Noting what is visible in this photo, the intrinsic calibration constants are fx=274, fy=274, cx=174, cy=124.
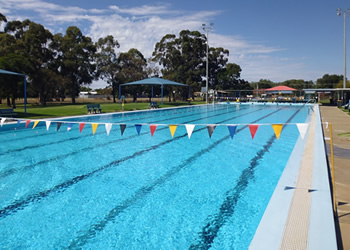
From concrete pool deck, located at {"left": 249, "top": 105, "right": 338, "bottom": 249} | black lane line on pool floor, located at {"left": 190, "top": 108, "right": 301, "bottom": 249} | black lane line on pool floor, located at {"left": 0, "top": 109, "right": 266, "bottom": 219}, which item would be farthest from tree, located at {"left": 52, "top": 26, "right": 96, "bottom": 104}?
concrete pool deck, located at {"left": 249, "top": 105, "right": 338, "bottom": 249}

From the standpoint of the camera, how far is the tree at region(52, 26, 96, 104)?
115 feet

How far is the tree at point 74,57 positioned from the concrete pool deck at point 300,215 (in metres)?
34.6

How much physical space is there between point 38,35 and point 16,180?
2971 cm

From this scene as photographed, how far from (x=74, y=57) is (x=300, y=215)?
36611mm

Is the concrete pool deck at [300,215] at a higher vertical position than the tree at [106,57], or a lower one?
lower

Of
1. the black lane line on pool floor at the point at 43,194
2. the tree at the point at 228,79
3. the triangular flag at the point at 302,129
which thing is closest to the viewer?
the black lane line on pool floor at the point at 43,194

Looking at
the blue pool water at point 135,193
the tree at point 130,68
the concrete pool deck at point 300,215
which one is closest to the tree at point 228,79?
the tree at point 130,68

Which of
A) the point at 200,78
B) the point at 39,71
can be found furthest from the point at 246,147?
the point at 200,78

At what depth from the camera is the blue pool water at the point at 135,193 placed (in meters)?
3.68

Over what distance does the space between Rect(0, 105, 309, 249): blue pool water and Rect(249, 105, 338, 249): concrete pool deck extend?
0.38 metres

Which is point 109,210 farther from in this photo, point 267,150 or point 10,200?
point 267,150

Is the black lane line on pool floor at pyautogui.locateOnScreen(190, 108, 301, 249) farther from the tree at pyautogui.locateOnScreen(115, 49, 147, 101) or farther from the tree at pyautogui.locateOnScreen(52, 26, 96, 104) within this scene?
the tree at pyautogui.locateOnScreen(115, 49, 147, 101)

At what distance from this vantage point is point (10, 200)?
4.90 metres

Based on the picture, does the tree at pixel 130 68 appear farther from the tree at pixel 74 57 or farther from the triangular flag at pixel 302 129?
the triangular flag at pixel 302 129
